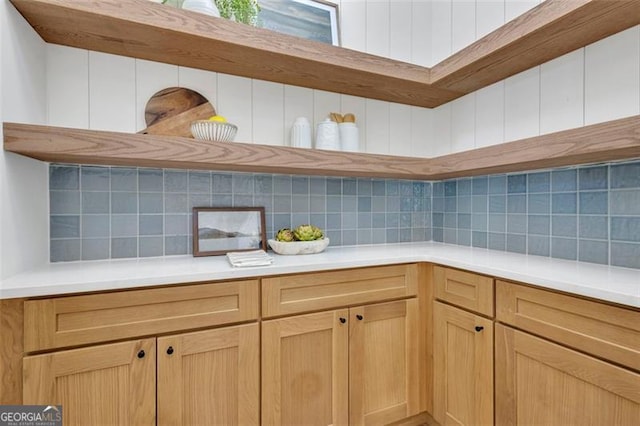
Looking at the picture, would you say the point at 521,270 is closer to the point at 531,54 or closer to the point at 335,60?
the point at 531,54

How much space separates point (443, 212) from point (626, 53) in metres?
1.17

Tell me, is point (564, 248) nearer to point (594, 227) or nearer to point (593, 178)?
point (594, 227)

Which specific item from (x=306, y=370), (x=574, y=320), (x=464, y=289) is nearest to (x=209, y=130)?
(x=306, y=370)

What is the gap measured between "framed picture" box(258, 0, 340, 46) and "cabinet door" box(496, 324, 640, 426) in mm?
1731

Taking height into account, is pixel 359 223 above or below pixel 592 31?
below

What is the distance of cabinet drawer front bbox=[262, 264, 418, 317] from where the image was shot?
4.22 feet

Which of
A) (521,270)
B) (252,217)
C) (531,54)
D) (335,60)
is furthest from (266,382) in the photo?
(531,54)

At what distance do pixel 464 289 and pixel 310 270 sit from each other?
0.69 meters

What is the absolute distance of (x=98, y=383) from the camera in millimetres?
1050

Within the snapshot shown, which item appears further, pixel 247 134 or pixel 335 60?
pixel 247 134

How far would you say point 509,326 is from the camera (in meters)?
1.23

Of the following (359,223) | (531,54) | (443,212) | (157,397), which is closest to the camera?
(157,397)

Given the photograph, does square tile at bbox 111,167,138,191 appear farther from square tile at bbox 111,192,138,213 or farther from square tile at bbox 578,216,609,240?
square tile at bbox 578,216,609,240

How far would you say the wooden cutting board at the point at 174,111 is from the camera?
4.88 feet
